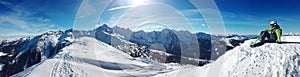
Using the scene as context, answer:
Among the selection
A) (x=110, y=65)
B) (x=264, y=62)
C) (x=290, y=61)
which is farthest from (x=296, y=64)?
(x=110, y=65)

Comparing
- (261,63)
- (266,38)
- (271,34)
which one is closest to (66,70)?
(261,63)

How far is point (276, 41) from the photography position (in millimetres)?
14961

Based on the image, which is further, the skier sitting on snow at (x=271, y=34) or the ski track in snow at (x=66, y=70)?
the ski track in snow at (x=66, y=70)

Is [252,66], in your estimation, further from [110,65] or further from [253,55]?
[110,65]

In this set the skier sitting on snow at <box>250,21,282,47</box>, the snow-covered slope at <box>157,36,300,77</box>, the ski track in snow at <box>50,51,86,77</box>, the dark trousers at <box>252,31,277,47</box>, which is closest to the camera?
the snow-covered slope at <box>157,36,300,77</box>

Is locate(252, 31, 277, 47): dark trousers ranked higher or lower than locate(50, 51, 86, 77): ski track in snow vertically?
higher

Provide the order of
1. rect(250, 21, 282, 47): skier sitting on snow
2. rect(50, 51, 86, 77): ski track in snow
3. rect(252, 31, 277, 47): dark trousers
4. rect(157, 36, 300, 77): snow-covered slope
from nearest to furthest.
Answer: rect(157, 36, 300, 77): snow-covered slope → rect(250, 21, 282, 47): skier sitting on snow → rect(252, 31, 277, 47): dark trousers → rect(50, 51, 86, 77): ski track in snow

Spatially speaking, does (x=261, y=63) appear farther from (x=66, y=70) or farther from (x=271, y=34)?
(x=66, y=70)

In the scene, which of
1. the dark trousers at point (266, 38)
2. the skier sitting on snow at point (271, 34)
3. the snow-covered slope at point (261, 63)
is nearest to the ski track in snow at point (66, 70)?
the snow-covered slope at point (261, 63)

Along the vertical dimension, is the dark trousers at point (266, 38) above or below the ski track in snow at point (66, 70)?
above

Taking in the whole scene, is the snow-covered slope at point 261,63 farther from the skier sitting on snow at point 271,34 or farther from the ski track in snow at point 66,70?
the ski track in snow at point 66,70

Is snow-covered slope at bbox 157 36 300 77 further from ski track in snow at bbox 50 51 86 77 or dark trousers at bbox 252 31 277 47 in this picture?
ski track in snow at bbox 50 51 86 77

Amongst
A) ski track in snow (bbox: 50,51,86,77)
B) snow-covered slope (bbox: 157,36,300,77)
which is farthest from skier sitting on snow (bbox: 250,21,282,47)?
ski track in snow (bbox: 50,51,86,77)

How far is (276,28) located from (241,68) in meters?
5.29
